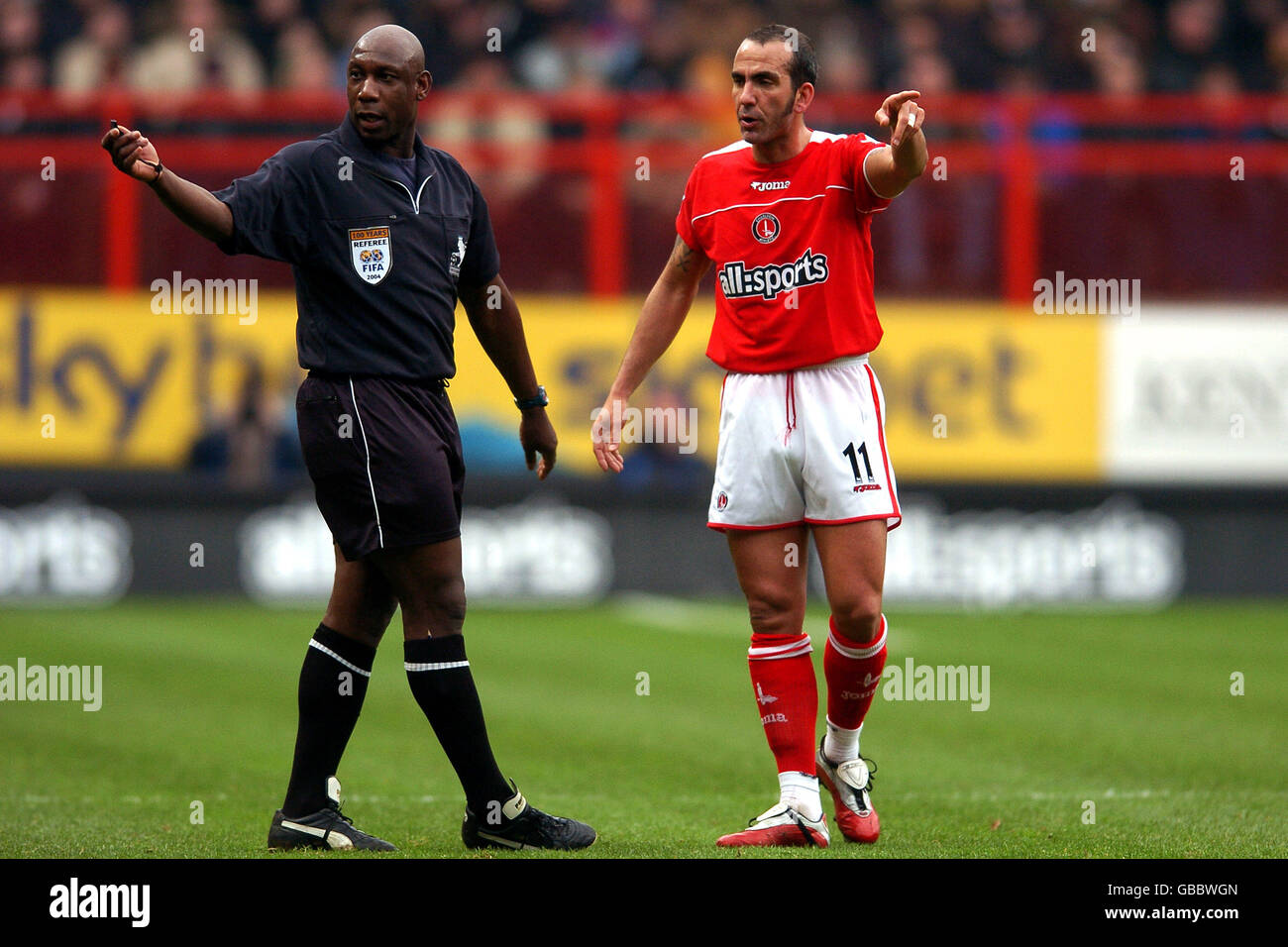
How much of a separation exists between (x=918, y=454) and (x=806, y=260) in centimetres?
954

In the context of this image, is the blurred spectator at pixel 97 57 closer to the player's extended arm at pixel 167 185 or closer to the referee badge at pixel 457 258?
the referee badge at pixel 457 258

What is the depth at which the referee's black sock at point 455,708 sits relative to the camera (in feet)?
17.7

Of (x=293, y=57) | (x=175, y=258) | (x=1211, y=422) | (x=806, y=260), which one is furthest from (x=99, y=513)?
(x=806, y=260)

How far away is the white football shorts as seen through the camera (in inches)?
224

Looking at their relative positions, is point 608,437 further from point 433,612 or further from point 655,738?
point 655,738

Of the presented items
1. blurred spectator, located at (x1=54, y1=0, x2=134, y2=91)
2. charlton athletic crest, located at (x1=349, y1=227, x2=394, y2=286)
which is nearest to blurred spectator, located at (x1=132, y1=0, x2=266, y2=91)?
→ blurred spectator, located at (x1=54, y1=0, x2=134, y2=91)

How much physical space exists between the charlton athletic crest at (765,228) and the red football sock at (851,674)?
1.20m

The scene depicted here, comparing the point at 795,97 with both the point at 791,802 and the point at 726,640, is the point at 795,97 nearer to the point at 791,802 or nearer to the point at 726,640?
the point at 791,802

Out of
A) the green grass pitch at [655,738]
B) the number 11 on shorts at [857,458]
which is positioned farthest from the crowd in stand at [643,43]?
the number 11 on shorts at [857,458]

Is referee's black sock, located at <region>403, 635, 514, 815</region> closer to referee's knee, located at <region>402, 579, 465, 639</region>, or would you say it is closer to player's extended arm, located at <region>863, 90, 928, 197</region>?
referee's knee, located at <region>402, 579, 465, 639</region>

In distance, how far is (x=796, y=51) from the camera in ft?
18.4

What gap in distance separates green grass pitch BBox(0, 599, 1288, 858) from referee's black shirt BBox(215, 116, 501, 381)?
1.45m

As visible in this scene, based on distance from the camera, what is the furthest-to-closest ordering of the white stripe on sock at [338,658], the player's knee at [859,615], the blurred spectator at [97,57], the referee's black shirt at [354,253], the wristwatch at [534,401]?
1. the blurred spectator at [97,57]
2. the wristwatch at [534,401]
3. the player's knee at [859,615]
4. the white stripe on sock at [338,658]
5. the referee's black shirt at [354,253]

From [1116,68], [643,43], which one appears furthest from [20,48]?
[1116,68]
